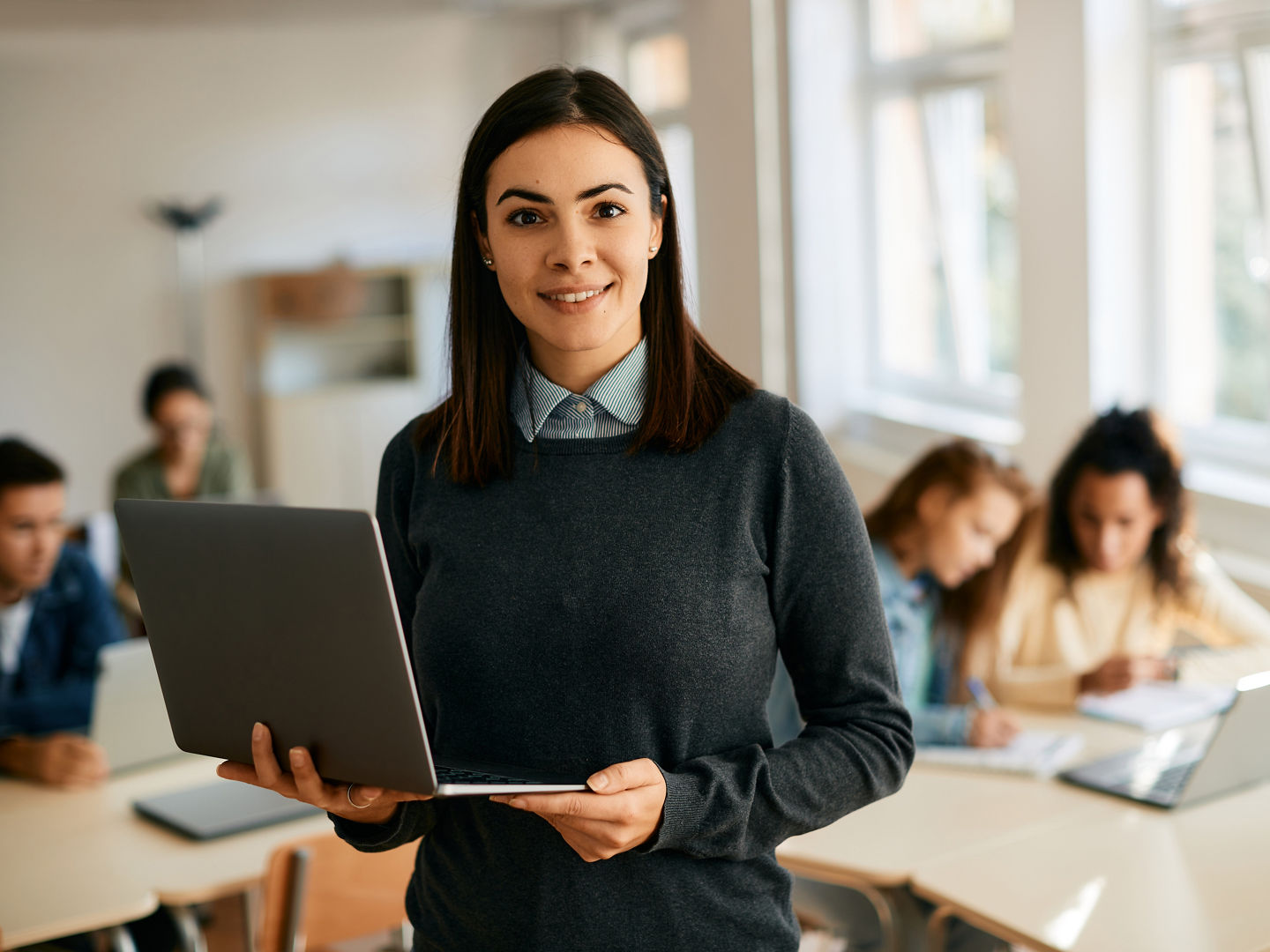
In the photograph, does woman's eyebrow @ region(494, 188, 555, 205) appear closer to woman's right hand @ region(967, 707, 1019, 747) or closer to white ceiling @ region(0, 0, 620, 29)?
woman's right hand @ region(967, 707, 1019, 747)

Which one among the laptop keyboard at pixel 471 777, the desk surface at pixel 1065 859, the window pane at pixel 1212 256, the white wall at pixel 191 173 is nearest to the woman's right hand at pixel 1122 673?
the desk surface at pixel 1065 859

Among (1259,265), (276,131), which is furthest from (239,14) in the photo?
(1259,265)

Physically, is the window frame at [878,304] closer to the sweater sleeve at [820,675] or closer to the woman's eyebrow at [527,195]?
the sweater sleeve at [820,675]

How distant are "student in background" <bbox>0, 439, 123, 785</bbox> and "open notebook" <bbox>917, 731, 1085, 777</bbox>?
67.2 inches

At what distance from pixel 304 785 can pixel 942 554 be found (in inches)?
67.9

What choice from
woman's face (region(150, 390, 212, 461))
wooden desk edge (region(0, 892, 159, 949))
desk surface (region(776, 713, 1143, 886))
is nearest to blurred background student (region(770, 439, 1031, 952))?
desk surface (region(776, 713, 1143, 886))

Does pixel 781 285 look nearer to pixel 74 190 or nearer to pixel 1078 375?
pixel 1078 375

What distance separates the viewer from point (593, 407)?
3.95ft

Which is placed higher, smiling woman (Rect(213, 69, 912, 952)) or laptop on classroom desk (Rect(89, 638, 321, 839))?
smiling woman (Rect(213, 69, 912, 952))

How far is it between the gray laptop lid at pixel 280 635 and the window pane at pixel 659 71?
20.1 ft

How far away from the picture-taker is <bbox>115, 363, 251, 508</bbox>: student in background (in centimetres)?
453

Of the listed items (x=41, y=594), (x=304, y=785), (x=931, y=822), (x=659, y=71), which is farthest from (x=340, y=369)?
(x=304, y=785)

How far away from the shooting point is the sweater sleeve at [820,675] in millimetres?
1109

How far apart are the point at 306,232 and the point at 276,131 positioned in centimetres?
59
